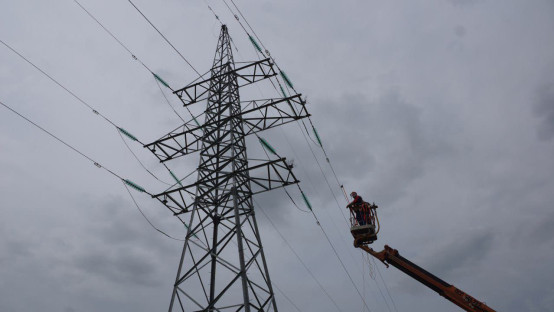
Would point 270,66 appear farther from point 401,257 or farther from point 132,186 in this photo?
point 401,257

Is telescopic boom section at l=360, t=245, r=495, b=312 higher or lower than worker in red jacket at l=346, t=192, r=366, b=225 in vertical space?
lower

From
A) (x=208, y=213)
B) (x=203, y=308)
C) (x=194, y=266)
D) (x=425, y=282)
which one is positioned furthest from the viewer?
(x=425, y=282)

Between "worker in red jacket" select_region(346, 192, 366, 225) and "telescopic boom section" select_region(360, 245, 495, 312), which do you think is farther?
"worker in red jacket" select_region(346, 192, 366, 225)

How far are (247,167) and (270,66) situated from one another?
4.74 metres

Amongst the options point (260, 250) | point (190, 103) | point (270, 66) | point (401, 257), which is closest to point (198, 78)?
A: point (190, 103)

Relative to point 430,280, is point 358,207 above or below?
above

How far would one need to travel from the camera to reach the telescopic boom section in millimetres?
13633

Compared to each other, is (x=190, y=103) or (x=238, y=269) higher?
(x=190, y=103)

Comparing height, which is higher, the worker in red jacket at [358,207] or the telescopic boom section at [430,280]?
the worker in red jacket at [358,207]

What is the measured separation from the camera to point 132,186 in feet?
37.4

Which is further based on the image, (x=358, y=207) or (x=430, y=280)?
(x=358, y=207)

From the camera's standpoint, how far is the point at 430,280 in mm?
14562

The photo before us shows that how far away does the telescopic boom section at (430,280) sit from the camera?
13.6 m

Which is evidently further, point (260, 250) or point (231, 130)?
point (231, 130)
